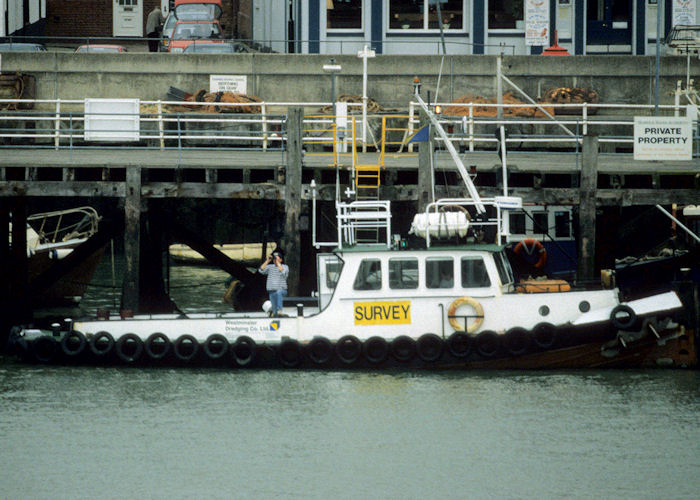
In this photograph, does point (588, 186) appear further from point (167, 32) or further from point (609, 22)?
point (167, 32)

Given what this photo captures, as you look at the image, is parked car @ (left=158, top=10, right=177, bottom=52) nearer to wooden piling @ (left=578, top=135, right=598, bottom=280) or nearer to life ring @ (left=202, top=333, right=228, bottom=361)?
life ring @ (left=202, top=333, right=228, bottom=361)

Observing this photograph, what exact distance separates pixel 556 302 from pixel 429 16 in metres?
15.6

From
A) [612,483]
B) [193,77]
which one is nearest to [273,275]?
[612,483]

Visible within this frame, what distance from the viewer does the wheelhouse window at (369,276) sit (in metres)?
18.1

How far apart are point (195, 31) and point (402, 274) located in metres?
17.1

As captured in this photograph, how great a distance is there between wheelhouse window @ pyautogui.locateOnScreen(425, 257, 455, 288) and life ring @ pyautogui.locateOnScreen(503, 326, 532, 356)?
3.87 feet

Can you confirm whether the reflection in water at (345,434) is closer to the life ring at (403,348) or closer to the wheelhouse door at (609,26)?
the life ring at (403,348)

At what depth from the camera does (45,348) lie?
19.0 m

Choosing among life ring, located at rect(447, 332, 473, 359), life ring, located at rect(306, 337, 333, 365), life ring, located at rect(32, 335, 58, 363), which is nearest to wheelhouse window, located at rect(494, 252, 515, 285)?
life ring, located at rect(447, 332, 473, 359)

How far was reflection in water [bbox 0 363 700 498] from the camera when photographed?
1355 cm

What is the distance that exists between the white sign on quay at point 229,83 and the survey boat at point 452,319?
1158 cm

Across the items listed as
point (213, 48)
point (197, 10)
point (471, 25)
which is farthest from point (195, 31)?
point (471, 25)

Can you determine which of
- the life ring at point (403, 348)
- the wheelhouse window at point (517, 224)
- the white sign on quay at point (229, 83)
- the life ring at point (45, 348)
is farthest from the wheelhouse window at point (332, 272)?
the white sign on quay at point (229, 83)

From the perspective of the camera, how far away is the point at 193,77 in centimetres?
2948
